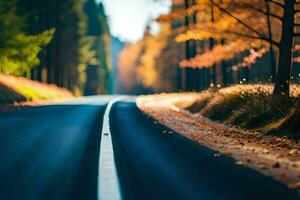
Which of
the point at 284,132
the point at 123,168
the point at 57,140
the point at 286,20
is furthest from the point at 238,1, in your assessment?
the point at 123,168

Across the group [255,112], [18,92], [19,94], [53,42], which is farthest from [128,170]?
[53,42]

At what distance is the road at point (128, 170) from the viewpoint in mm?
5812

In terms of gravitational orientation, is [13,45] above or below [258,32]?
above

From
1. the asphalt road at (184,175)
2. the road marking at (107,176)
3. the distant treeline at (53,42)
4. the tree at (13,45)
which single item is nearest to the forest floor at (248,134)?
the asphalt road at (184,175)

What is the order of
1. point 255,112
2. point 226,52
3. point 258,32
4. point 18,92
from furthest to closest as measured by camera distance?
1. point 18,92
2. point 226,52
3. point 258,32
4. point 255,112

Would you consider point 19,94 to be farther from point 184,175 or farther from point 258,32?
point 184,175

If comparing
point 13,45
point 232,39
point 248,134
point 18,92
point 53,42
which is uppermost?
point 53,42

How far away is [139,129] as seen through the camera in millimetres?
13469

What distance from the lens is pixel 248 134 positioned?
1359 centimetres

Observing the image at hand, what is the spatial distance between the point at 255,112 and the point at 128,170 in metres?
9.36

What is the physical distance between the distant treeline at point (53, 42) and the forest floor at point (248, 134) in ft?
41.7

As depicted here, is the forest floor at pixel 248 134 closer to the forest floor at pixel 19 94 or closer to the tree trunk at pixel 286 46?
the tree trunk at pixel 286 46

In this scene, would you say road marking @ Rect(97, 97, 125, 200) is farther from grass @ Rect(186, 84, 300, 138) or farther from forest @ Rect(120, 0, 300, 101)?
forest @ Rect(120, 0, 300, 101)

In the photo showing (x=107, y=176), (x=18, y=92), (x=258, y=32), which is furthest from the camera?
(x=18, y=92)
